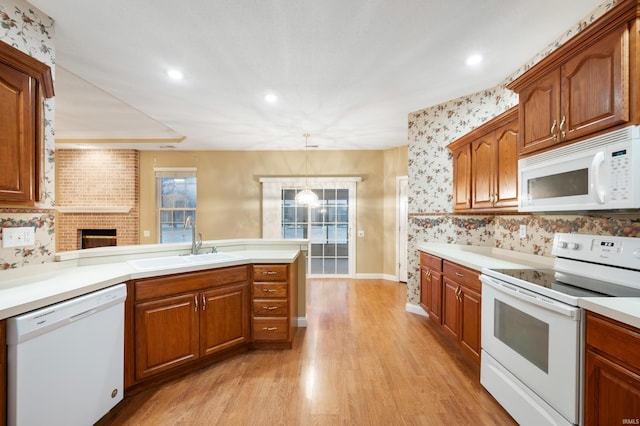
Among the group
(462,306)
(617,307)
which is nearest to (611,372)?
(617,307)

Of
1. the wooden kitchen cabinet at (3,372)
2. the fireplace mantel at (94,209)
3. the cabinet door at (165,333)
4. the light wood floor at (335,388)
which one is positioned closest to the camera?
the wooden kitchen cabinet at (3,372)

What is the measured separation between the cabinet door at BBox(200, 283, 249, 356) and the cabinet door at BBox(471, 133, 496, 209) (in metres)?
2.40

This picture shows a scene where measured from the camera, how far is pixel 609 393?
3.78ft

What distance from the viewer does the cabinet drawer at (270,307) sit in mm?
2549

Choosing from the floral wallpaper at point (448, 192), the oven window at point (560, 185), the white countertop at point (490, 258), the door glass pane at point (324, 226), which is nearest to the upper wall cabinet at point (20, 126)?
the white countertop at point (490, 258)

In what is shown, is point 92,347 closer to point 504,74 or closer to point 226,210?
point 504,74

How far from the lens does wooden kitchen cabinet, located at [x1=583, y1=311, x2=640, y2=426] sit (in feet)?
3.48

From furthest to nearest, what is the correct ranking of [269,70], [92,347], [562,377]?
[269,70] < [92,347] < [562,377]

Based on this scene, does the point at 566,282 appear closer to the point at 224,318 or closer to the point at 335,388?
the point at 335,388

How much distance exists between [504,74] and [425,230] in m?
1.87

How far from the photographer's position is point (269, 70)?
2586mm

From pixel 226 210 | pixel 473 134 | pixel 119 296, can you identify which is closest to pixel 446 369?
pixel 473 134

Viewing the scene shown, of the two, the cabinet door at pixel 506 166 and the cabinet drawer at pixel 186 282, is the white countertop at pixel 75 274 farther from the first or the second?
the cabinet door at pixel 506 166

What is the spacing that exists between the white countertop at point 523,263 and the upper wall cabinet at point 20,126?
284 cm
